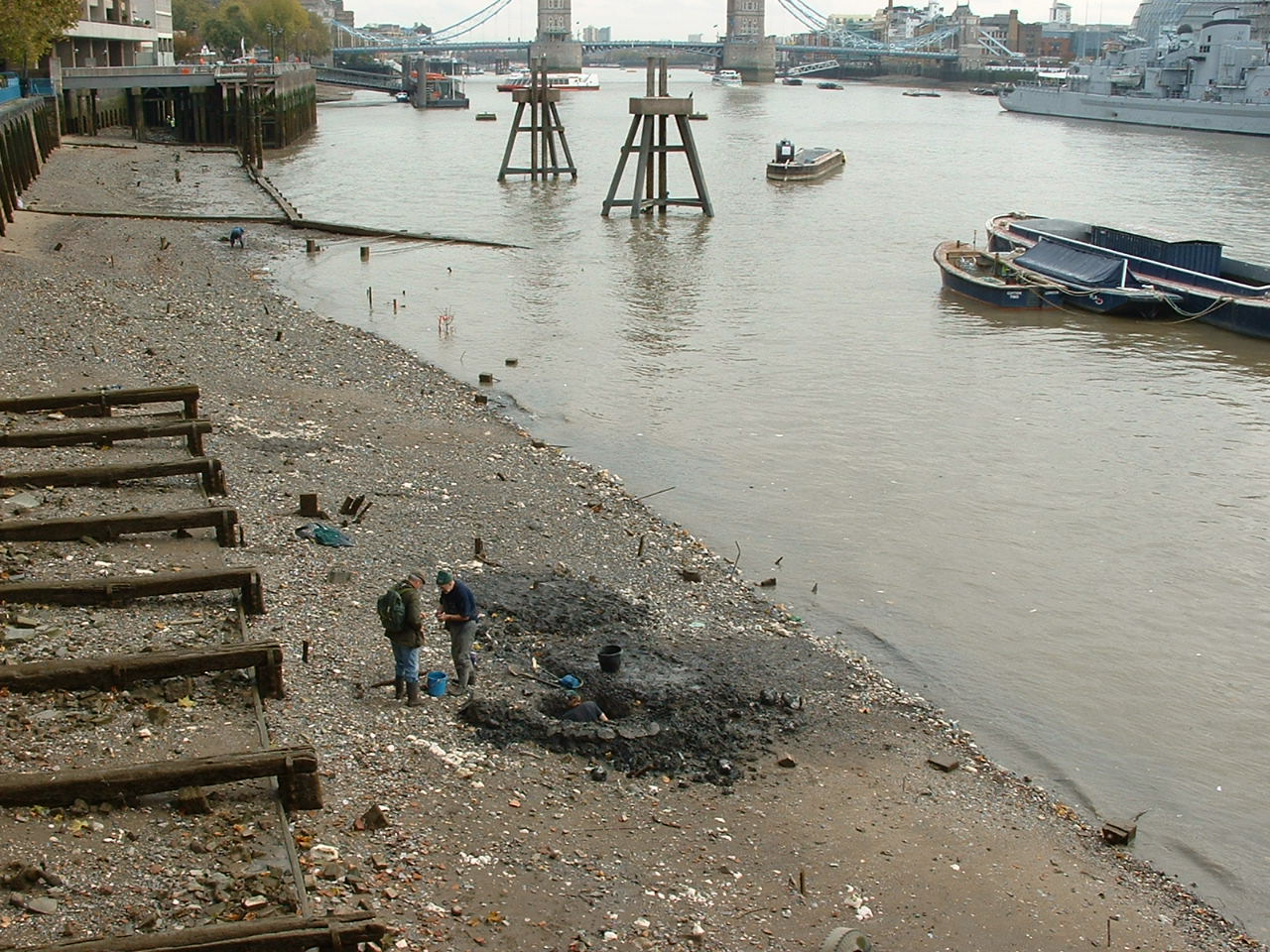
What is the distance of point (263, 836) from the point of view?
8.47 meters

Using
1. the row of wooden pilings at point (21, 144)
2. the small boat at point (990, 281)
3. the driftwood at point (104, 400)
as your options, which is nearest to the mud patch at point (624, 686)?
the driftwood at point (104, 400)

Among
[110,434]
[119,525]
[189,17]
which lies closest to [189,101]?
[110,434]

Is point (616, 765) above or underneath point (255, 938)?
underneath

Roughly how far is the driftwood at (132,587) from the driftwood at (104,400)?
223 inches

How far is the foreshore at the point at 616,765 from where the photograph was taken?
345 inches

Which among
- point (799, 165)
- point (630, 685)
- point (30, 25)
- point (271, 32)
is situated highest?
point (271, 32)

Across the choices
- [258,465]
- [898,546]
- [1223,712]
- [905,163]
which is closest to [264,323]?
[258,465]

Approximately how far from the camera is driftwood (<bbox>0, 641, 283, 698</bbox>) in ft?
32.6

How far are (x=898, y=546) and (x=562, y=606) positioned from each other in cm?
562

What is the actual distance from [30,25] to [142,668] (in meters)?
50.9

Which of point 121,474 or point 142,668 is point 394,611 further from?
point 121,474

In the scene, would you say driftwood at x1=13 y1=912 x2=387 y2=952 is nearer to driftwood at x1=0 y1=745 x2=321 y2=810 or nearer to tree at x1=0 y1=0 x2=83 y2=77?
driftwood at x1=0 y1=745 x2=321 y2=810

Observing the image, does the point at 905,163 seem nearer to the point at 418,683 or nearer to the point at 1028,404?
the point at 1028,404

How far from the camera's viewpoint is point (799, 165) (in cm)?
6656
